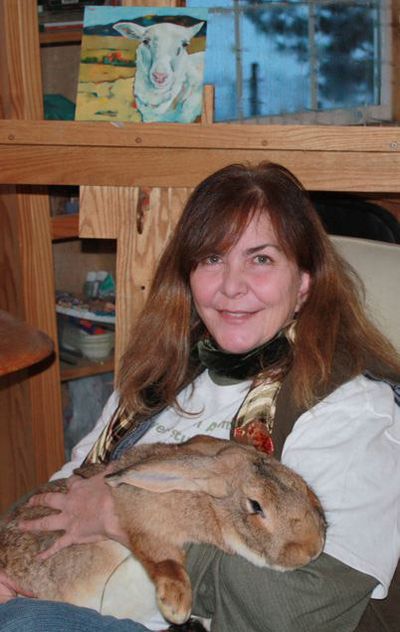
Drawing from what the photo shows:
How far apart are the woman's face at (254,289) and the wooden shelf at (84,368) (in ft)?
5.70

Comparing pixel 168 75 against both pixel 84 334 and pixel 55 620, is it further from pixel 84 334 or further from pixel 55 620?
pixel 55 620

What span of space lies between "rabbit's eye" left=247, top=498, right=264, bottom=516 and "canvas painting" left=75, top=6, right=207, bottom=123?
129cm

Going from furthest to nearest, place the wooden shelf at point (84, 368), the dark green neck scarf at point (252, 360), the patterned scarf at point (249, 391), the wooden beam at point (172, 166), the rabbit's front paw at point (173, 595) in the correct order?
1. the wooden shelf at point (84, 368)
2. the wooden beam at point (172, 166)
3. the dark green neck scarf at point (252, 360)
4. the patterned scarf at point (249, 391)
5. the rabbit's front paw at point (173, 595)

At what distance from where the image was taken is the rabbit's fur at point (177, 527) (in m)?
1.88

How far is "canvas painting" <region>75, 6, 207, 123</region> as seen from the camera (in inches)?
112

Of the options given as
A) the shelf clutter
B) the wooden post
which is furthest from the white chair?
the shelf clutter

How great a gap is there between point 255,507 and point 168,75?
142cm

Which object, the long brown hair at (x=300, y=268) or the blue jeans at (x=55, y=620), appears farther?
the long brown hair at (x=300, y=268)

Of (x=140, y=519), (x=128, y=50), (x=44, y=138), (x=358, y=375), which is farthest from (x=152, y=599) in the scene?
(x=128, y=50)

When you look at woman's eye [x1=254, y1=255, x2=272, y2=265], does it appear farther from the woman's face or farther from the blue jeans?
the blue jeans

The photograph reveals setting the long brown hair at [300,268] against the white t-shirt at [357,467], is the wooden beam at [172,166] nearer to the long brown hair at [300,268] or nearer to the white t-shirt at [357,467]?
the long brown hair at [300,268]

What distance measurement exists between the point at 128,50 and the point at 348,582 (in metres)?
1.68

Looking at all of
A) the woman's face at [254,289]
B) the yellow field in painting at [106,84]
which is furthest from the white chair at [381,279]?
the yellow field in painting at [106,84]

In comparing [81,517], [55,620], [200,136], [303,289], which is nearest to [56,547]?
[81,517]
